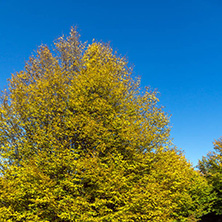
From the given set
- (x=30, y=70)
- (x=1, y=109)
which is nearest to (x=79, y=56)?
(x=30, y=70)

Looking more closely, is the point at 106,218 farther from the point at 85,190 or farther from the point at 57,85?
the point at 57,85

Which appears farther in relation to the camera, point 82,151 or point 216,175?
point 216,175

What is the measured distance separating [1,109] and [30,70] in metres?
6.20

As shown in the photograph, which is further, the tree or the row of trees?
the tree

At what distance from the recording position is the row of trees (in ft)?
53.1

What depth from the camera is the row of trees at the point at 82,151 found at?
53.1 ft

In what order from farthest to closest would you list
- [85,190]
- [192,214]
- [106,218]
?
1. [192,214]
2. [85,190]
3. [106,218]

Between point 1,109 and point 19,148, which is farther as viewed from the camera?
point 1,109

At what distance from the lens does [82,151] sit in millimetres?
17828

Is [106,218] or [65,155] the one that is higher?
[65,155]

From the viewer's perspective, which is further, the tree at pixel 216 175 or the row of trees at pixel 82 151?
the tree at pixel 216 175

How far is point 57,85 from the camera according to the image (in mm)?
21594

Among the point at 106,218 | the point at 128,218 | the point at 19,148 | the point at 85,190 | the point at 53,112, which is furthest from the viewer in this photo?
the point at 53,112

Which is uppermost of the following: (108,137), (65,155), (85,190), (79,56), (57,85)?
(79,56)
